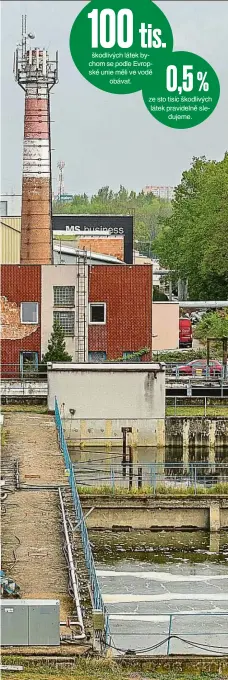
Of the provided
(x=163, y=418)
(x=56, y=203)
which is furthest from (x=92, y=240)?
(x=56, y=203)

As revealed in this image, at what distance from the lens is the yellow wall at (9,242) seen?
166 feet

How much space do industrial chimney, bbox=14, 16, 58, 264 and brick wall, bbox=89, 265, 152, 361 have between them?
3.64 meters

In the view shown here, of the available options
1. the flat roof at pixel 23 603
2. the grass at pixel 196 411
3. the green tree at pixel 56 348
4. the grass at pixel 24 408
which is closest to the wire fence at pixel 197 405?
the grass at pixel 196 411

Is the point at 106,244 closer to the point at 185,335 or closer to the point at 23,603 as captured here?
the point at 185,335

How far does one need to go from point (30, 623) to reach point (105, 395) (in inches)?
875

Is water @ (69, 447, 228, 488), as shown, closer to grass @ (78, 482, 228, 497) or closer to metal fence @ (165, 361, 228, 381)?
grass @ (78, 482, 228, 497)

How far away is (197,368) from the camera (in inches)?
1779

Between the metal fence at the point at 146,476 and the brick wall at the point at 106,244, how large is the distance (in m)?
34.0

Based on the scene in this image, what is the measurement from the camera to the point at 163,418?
37.5 m

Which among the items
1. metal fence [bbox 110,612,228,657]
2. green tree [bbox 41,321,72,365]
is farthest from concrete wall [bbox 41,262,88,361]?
metal fence [bbox 110,612,228,657]

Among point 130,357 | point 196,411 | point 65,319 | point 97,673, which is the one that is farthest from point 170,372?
point 97,673

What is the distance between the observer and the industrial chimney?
159 feet

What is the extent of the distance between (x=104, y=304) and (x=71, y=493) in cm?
2154

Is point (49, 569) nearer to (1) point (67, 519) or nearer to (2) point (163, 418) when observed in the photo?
Result: (1) point (67, 519)
